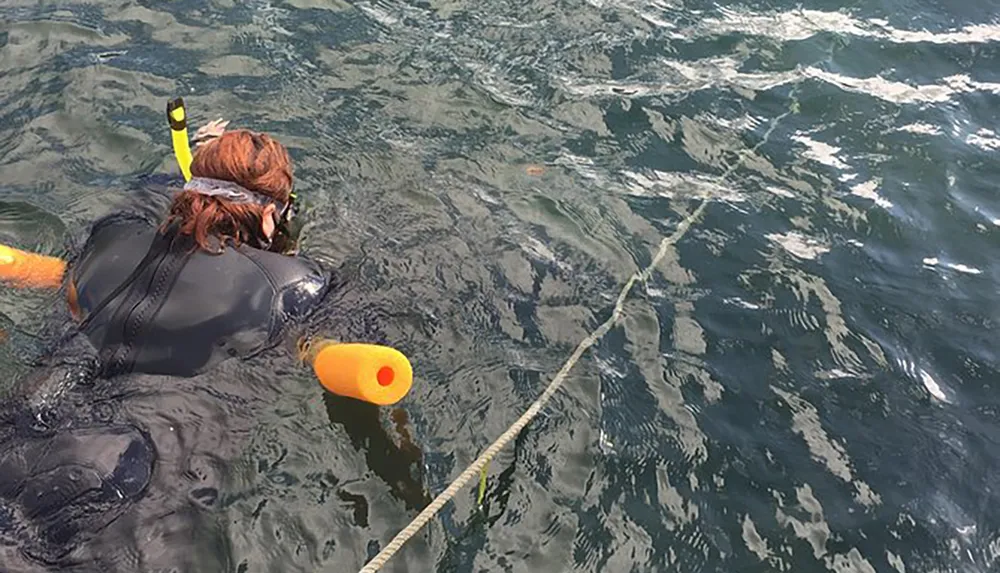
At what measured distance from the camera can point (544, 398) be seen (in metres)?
4.61

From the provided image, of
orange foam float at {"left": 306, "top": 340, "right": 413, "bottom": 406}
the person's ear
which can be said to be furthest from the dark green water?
orange foam float at {"left": 306, "top": 340, "right": 413, "bottom": 406}

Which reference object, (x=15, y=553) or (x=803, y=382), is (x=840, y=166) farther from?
(x=15, y=553)

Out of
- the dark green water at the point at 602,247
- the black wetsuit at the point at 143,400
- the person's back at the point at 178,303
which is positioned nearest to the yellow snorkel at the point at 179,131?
the dark green water at the point at 602,247

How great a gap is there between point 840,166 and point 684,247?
174 cm

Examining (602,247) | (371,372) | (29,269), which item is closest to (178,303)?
(371,372)

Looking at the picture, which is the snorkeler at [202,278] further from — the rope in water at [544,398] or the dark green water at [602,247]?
the rope in water at [544,398]

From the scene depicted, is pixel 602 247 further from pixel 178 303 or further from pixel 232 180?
pixel 178 303

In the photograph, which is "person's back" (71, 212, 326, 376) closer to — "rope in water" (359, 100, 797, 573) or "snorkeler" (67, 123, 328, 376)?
"snorkeler" (67, 123, 328, 376)

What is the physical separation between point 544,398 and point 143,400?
1.95 m

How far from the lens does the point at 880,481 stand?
4609mm

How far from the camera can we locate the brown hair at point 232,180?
3916 mm

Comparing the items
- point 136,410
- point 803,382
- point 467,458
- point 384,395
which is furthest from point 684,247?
point 136,410

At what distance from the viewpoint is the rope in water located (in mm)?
3484

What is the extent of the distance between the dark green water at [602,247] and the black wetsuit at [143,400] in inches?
9.7
